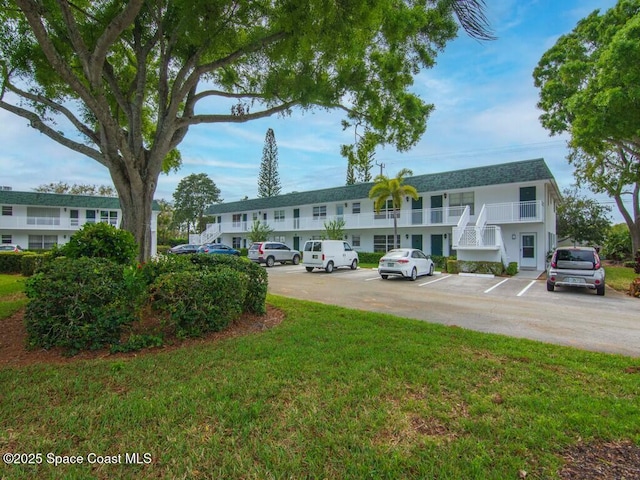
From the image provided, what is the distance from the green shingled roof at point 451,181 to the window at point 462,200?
824 millimetres

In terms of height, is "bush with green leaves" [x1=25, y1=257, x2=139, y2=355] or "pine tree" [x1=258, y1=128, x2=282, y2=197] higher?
"pine tree" [x1=258, y1=128, x2=282, y2=197]

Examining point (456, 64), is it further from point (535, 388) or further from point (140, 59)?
point (140, 59)

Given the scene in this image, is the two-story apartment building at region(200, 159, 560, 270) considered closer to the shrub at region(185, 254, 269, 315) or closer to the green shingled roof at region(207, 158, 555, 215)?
the green shingled roof at region(207, 158, 555, 215)

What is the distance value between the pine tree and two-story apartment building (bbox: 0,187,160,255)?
2176 centimetres

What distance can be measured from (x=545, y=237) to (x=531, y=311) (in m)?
15.1

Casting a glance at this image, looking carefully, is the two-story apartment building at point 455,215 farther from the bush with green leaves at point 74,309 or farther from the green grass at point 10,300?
the green grass at point 10,300

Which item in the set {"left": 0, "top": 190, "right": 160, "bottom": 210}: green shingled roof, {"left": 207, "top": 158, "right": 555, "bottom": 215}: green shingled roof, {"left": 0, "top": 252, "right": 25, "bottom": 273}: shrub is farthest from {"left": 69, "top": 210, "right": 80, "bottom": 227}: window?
{"left": 0, "top": 252, "right": 25, "bottom": 273}: shrub

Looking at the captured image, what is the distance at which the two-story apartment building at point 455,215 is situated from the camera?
65.3 feet

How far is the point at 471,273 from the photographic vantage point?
710 inches

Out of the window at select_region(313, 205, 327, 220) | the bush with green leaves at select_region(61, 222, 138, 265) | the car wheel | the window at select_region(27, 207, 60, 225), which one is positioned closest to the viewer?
the bush with green leaves at select_region(61, 222, 138, 265)

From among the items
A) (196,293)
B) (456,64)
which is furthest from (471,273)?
(196,293)

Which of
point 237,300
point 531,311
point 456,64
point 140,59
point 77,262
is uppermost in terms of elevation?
point 140,59

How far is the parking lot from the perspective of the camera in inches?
256

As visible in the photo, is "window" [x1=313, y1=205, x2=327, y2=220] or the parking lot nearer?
the parking lot
